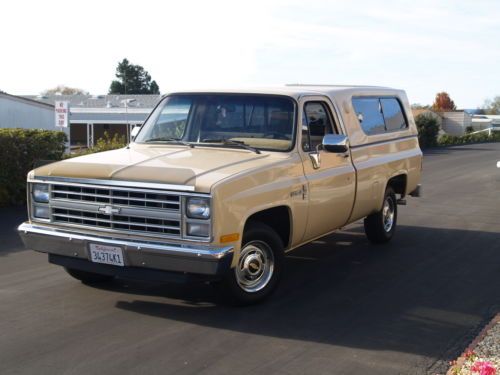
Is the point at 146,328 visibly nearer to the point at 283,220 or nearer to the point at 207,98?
the point at 283,220

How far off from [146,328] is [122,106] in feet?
141

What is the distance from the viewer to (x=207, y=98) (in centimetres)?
756

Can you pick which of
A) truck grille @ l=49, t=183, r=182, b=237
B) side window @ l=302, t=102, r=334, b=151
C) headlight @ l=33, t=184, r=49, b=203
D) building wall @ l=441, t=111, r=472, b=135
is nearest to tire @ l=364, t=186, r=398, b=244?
side window @ l=302, t=102, r=334, b=151

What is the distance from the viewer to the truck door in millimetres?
7181

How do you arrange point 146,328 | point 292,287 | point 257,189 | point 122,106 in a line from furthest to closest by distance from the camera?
1. point 122,106
2. point 292,287
3. point 257,189
4. point 146,328

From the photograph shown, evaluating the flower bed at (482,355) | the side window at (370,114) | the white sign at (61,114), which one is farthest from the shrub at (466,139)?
the flower bed at (482,355)

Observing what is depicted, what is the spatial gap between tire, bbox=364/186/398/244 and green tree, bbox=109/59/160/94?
76063mm

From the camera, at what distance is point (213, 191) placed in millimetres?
5699

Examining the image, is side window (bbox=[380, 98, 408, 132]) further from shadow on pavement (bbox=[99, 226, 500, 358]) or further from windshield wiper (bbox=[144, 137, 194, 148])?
windshield wiper (bbox=[144, 137, 194, 148])

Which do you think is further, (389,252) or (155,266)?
(389,252)

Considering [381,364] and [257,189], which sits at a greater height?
[257,189]

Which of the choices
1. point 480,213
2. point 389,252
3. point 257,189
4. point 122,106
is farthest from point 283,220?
point 122,106

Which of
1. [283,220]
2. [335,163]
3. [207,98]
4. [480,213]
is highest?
[207,98]

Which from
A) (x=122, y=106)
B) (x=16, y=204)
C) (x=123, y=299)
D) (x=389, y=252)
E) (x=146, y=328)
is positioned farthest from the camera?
(x=122, y=106)
